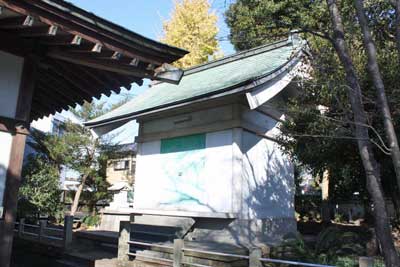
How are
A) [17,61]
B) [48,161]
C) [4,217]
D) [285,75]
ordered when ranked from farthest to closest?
[48,161]
[285,75]
[17,61]
[4,217]

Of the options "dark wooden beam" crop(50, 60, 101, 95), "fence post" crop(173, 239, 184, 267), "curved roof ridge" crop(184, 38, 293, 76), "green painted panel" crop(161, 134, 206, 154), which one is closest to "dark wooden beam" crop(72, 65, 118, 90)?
"dark wooden beam" crop(50, 60, 101, 95)

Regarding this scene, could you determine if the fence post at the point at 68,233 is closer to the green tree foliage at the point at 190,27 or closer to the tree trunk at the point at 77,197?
the tree trunk at the point at 77,197

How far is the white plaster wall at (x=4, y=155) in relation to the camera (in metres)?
4.22

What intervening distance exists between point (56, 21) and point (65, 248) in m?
6.47

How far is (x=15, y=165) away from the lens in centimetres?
432

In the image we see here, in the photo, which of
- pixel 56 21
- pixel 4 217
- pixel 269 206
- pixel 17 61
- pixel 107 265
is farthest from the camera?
pixel 269 206

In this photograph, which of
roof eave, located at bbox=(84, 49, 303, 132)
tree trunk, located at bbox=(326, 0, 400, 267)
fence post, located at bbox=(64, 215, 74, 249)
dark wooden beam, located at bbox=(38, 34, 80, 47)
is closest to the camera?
tree trunk, located at bbox=(326, 0, 400, 267)

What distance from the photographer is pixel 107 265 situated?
Result: 7016 millimetres

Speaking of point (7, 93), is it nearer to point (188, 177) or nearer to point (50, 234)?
point (188, 177)

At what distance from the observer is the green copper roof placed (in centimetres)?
911

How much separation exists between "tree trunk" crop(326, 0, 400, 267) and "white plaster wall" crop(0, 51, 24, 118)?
13.4 feet

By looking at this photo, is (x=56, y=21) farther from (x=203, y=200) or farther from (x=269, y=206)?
(x=269, y=206)

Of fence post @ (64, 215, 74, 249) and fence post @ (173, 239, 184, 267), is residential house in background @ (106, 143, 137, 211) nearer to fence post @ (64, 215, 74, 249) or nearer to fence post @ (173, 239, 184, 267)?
fence post @ (64, 215, 74, 249)

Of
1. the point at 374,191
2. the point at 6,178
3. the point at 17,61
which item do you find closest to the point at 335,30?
the point at 374,191
